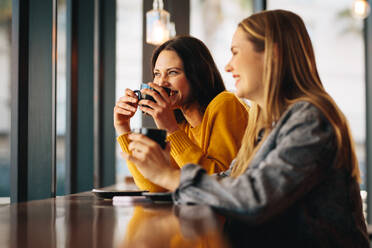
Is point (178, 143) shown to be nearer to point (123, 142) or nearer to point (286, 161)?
point (123, 142)

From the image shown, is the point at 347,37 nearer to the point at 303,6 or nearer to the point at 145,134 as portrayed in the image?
the point at 303,6

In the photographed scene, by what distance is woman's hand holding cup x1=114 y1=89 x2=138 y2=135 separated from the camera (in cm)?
169

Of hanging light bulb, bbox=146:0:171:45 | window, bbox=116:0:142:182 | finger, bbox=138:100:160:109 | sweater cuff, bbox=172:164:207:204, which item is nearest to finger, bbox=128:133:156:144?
sweater cuff, bbox=172:164:207:204

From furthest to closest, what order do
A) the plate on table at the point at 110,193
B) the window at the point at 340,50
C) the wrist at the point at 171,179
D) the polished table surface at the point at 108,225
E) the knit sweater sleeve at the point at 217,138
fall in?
1. the window at the point at 340,50
2. the knit sweater sleeve at the point at 217,138
3. the plate on table at the point at 110,193
4. the wrist at the point at 171,179
5. the polished table surface at the point at 108,225

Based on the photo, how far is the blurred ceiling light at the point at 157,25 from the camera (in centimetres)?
284

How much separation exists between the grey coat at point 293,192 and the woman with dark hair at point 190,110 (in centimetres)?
55

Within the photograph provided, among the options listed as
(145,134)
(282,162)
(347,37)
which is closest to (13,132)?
(145,134)

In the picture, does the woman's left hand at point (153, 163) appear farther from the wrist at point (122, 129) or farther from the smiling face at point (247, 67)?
the wrist at point (122, 129)

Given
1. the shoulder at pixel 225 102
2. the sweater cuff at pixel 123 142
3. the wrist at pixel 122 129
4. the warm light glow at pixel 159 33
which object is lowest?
the sweater cuff at pixel 123 142

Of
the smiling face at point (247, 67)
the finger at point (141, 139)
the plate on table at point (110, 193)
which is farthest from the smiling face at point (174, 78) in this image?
the finger at point (141, 139)

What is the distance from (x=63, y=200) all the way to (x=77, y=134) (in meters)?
1.67

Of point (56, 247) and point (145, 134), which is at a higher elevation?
point (145, 134)

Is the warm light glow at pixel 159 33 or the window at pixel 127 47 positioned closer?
the warm light glow at pixel 159 33

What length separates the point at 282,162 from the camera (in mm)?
881
